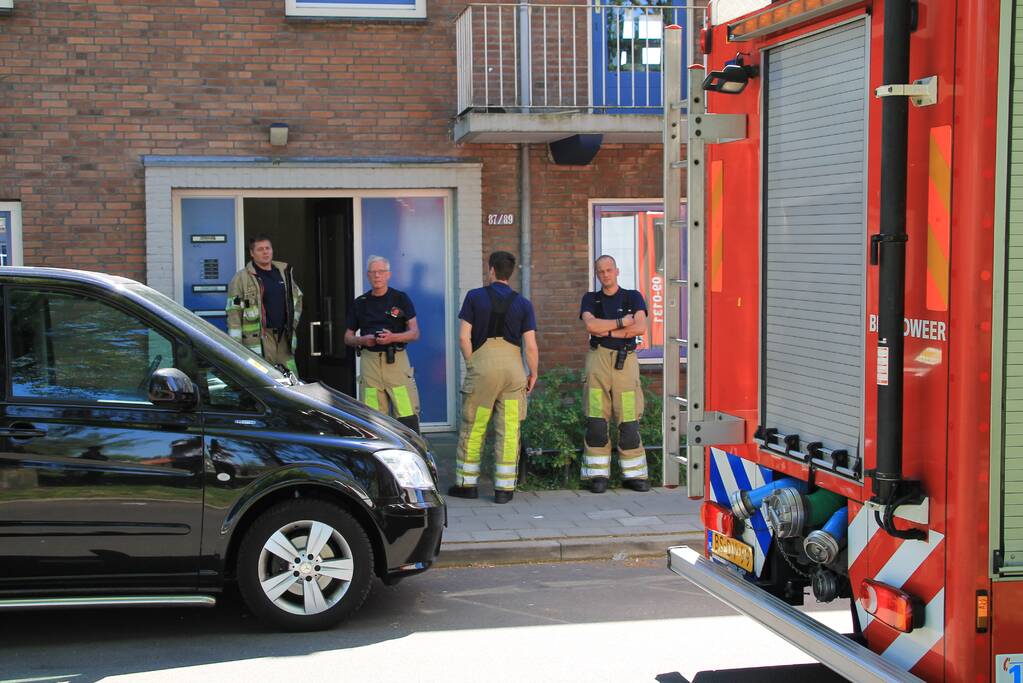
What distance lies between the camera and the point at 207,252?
37.8 ft

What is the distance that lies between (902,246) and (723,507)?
5.61 ft

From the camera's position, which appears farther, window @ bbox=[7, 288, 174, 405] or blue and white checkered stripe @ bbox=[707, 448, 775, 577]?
window @ bbox=[7, 288, 174, 405]

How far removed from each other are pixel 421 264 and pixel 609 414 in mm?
2978

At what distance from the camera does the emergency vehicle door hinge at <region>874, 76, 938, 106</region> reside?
3.35 m

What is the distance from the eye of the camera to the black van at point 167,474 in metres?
5.86

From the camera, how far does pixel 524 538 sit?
8195 millimetres

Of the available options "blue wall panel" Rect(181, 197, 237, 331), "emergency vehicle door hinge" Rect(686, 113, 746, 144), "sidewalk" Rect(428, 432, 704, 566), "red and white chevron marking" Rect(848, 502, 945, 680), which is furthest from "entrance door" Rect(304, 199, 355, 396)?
"red and white chevron marking" Rect(848, 502, 945, 680)

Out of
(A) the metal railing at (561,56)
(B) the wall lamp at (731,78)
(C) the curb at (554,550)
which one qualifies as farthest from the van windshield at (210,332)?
(A) the metal railing at (561,56)

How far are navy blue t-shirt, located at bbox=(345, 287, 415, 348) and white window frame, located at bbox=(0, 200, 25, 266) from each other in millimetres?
3571

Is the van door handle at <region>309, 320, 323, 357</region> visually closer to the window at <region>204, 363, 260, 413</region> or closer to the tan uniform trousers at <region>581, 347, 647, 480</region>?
the tan uniform trousers at <region>581, 347, 647, 480</region>

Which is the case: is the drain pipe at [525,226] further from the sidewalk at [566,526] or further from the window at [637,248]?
the sidewalk at [566,526]

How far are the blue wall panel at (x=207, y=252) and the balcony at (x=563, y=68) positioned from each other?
2.43m

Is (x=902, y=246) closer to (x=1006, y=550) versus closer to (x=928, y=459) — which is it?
(x=928, y=459)

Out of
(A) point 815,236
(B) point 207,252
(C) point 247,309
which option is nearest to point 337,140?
(B) point 207,252
